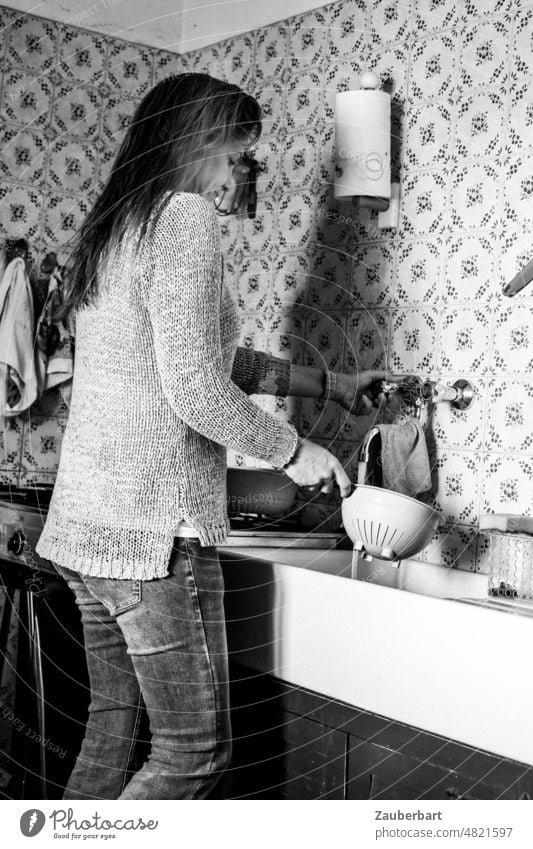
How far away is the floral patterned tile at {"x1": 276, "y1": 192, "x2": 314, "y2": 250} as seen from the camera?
162 centimetres

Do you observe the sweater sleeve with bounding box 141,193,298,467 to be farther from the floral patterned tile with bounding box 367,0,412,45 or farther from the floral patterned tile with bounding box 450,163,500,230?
the floral patterned tile with bounding box 367,0,412,45

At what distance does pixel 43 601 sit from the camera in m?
1.50

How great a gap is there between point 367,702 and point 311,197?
2.97 feet

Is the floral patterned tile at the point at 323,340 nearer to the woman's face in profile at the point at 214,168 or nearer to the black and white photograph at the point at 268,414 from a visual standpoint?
the black and white photograph at the point at 268,414

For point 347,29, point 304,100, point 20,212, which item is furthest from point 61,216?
point 347,29

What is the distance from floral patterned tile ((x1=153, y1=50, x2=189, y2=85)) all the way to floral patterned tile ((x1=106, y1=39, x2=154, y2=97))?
13mm

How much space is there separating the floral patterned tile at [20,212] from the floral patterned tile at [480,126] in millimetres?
838

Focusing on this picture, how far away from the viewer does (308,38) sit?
161cm

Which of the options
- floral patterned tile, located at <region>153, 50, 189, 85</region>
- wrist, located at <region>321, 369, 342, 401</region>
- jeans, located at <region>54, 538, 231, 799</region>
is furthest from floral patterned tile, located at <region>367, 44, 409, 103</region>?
jeans, located at <region>54, 538, 231, 799</region>

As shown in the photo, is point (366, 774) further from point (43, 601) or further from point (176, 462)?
point (43, 601)

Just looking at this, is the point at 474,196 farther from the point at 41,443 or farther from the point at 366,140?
the point at 41,443

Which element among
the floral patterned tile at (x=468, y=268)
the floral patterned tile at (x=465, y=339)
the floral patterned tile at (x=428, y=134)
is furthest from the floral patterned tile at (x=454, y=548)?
the floral patterned tile at (x=428, y=134)

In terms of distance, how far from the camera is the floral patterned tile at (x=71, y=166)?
1824 mm
